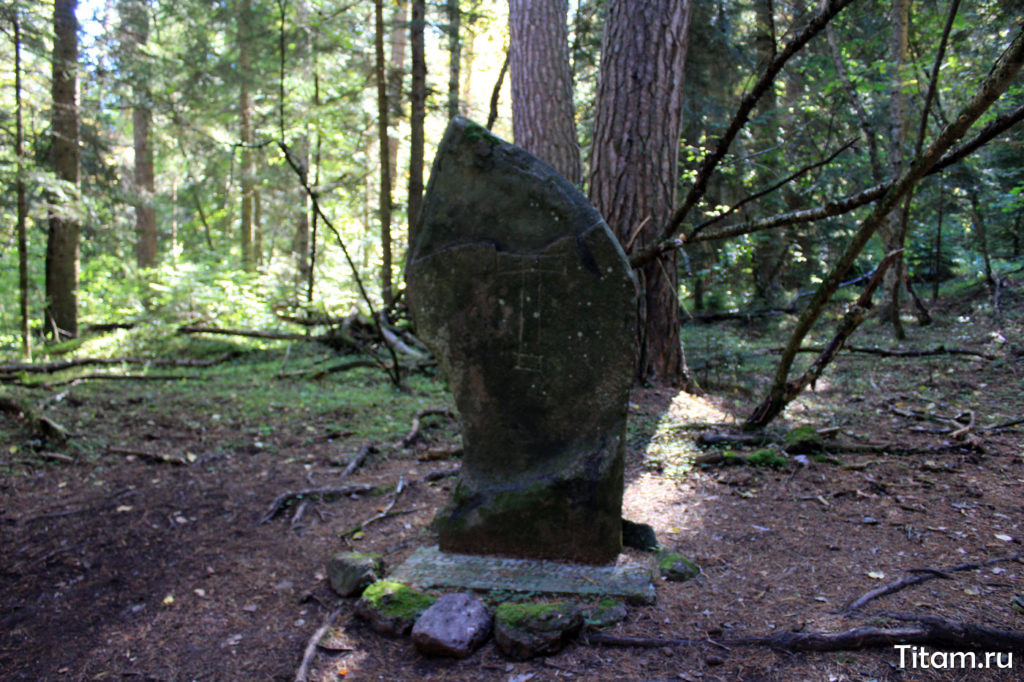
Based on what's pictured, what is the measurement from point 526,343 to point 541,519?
3.45ft

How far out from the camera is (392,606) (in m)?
3.26

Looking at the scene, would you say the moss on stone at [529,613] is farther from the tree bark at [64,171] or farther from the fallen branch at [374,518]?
the tree bark at [64,171]

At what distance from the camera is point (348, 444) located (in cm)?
641

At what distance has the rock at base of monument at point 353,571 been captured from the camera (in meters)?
3.59

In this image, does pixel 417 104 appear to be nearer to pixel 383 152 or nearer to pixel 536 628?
pixel 383 152

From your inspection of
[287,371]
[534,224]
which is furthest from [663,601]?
[287,371]

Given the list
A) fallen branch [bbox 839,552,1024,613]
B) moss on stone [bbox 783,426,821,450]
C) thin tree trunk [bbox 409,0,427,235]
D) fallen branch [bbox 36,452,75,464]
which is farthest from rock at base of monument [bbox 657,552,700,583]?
thin tree trunk [bbox 409,0,427,235]

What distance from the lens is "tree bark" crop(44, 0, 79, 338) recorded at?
1091 centimetres

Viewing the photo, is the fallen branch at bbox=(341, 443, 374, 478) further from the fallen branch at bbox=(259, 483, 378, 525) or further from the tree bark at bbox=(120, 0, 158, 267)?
the tree bark at bbox=(120, 0, 158, 267)

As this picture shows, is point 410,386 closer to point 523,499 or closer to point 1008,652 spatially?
point 523,499

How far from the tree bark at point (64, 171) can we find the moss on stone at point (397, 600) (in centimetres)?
999

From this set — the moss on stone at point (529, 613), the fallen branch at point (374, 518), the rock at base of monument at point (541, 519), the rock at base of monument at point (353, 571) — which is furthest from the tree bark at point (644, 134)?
the moss on stone at point (529, 613)

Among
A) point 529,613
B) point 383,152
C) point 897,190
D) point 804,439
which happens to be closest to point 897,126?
point 804,439

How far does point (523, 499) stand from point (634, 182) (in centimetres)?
457
